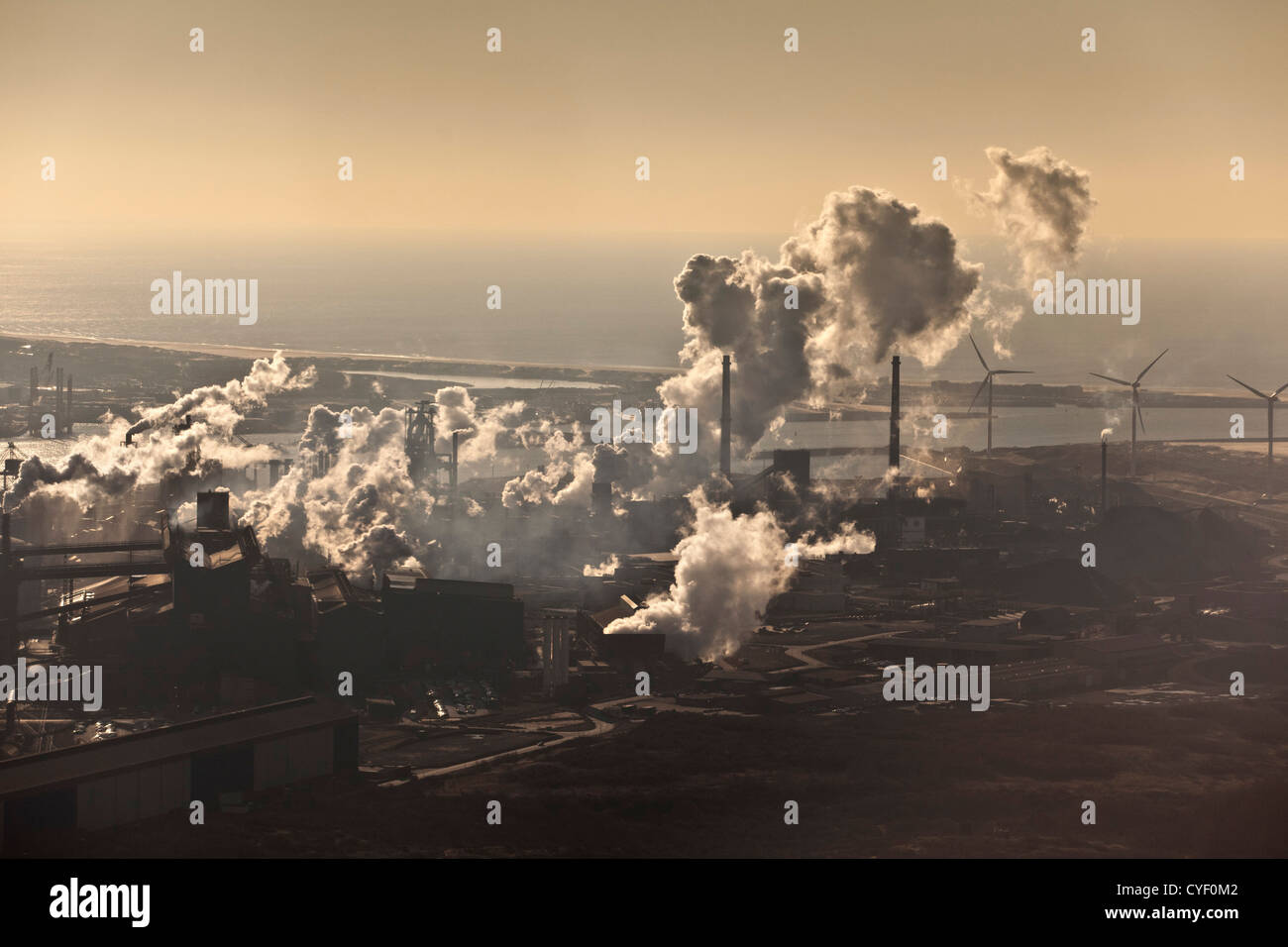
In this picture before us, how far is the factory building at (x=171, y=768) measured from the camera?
36344 mm

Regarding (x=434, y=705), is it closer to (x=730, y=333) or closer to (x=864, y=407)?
(x=730, y=333)

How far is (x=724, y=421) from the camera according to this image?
87812mm

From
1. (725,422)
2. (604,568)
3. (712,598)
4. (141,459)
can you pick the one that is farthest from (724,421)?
(141,459)

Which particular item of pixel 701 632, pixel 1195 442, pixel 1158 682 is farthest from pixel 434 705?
pixel 1195 442

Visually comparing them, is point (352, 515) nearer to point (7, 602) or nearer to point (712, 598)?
point (7, 602)

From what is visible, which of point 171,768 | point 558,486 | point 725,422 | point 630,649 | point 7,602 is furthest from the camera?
point 558,486

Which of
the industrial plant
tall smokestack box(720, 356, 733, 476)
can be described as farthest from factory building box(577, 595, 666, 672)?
tall smokestack box(720, 356, 733, 476)

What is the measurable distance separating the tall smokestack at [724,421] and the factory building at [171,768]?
47.2 metres

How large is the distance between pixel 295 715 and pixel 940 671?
963 inches

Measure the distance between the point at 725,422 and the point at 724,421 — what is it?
10 cm
